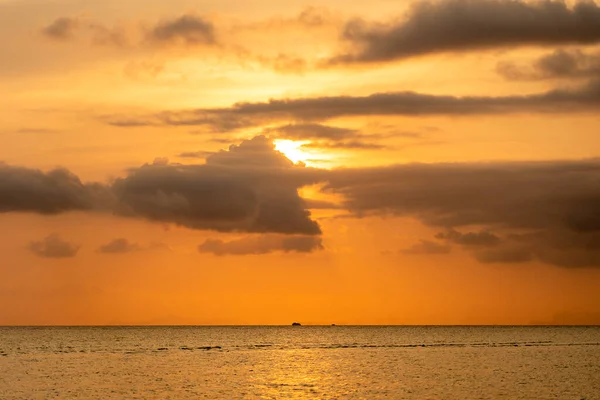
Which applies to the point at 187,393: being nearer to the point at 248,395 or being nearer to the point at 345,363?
the point at 248,395

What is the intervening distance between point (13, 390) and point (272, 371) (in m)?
44.6

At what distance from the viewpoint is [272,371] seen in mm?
140375

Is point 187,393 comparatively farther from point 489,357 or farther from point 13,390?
point 489,357

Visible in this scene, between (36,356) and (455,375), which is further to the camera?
(36,356)

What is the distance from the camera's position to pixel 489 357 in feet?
613

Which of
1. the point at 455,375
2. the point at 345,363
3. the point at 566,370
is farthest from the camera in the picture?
the point at 345,363

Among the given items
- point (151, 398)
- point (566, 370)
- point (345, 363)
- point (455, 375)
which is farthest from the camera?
point (345, 363)

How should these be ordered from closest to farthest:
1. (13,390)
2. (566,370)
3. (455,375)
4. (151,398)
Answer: (151,398), (13,390), (455,375), (566,370)

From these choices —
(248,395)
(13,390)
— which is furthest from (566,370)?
(13,390)

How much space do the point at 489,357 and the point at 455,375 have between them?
5761cm

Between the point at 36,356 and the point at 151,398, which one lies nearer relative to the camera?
the point at 151,398

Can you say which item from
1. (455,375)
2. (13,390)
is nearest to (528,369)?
(455,375)

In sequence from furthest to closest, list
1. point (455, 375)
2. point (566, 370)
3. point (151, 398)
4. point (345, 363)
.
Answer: point (345, 363)
point (566, 370)
point (455, 375)
point (151, 398)

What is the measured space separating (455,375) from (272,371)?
28.4 metres
